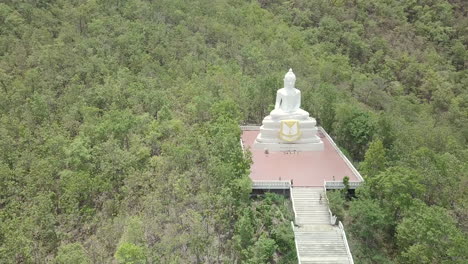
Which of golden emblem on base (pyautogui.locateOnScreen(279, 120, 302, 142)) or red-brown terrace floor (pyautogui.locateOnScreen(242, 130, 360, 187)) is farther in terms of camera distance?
golden emblem on base (pyautogui.locateOnScreen(279, 120, 302, 142))

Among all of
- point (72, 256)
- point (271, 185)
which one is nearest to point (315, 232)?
point (271, 185)

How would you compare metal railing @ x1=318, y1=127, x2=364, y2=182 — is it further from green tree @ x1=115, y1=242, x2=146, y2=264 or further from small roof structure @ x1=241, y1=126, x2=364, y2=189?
green tree @ x1=115, y1=242, x2=146, y2=264

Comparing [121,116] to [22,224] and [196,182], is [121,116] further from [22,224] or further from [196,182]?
[22,224]

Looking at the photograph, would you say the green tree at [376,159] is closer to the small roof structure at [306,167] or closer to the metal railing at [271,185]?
the small roof structure at [306,167]

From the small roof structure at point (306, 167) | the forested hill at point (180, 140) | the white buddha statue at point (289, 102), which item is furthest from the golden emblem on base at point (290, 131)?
the forested hill at point (180, 140)

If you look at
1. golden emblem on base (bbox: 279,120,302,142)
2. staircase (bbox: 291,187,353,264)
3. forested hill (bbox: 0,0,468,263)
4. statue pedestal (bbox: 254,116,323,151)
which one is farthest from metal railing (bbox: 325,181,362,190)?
golden emblem on base (bbox: 279,120,302,142)

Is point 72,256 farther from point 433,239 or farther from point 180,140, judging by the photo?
point 433,239

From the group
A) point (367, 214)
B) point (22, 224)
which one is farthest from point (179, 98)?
point (367, 214)
